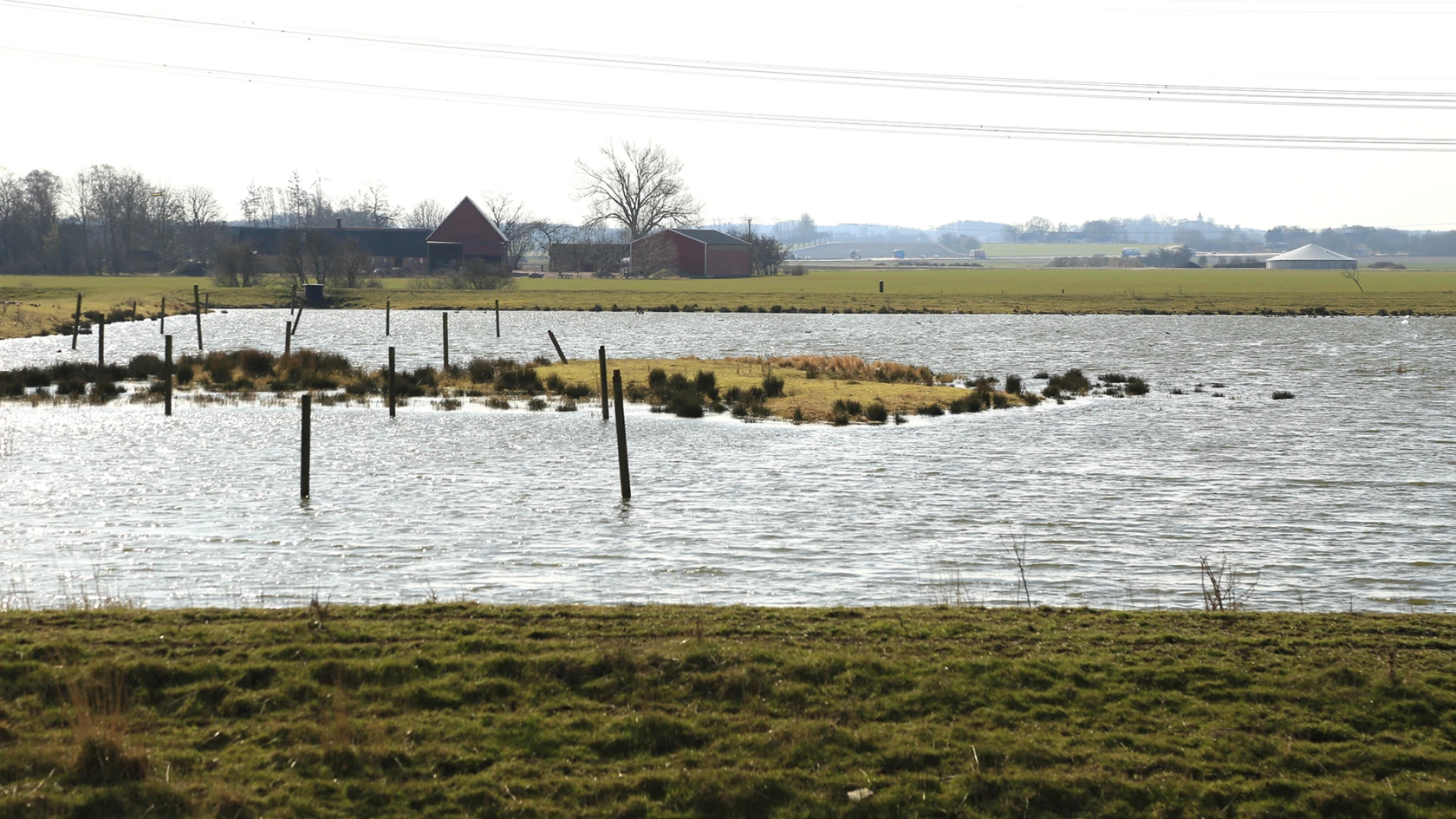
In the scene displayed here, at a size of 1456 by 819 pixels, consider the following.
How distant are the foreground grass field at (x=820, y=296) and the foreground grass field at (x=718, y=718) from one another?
73.9 m

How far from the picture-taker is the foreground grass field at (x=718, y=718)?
8.62 metres

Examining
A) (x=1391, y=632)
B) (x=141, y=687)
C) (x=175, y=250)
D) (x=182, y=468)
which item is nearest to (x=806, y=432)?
(x=182, y=468)

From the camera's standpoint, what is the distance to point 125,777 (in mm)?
8727

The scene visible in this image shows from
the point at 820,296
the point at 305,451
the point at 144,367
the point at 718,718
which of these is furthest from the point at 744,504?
the point at 820,296

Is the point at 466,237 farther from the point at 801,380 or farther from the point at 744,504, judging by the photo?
the point at 744,504

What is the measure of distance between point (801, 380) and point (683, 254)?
109 metres

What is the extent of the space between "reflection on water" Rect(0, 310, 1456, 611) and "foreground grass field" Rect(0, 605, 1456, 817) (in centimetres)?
353

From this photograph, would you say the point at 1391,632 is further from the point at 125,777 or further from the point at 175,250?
the point at 175,250

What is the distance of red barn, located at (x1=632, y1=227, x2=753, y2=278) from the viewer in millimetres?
151625

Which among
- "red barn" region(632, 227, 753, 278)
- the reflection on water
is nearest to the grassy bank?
the reflection on water

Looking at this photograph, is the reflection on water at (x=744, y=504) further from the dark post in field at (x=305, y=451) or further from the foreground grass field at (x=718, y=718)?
the foreground grass field at (x=718, y=718)

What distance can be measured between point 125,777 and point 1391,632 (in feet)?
35.7

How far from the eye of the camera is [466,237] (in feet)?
489

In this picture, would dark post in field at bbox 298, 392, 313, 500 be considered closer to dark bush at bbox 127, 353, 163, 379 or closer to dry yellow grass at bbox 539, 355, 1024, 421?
dry yellow grass at bbox 539, 355, 1024, 421
